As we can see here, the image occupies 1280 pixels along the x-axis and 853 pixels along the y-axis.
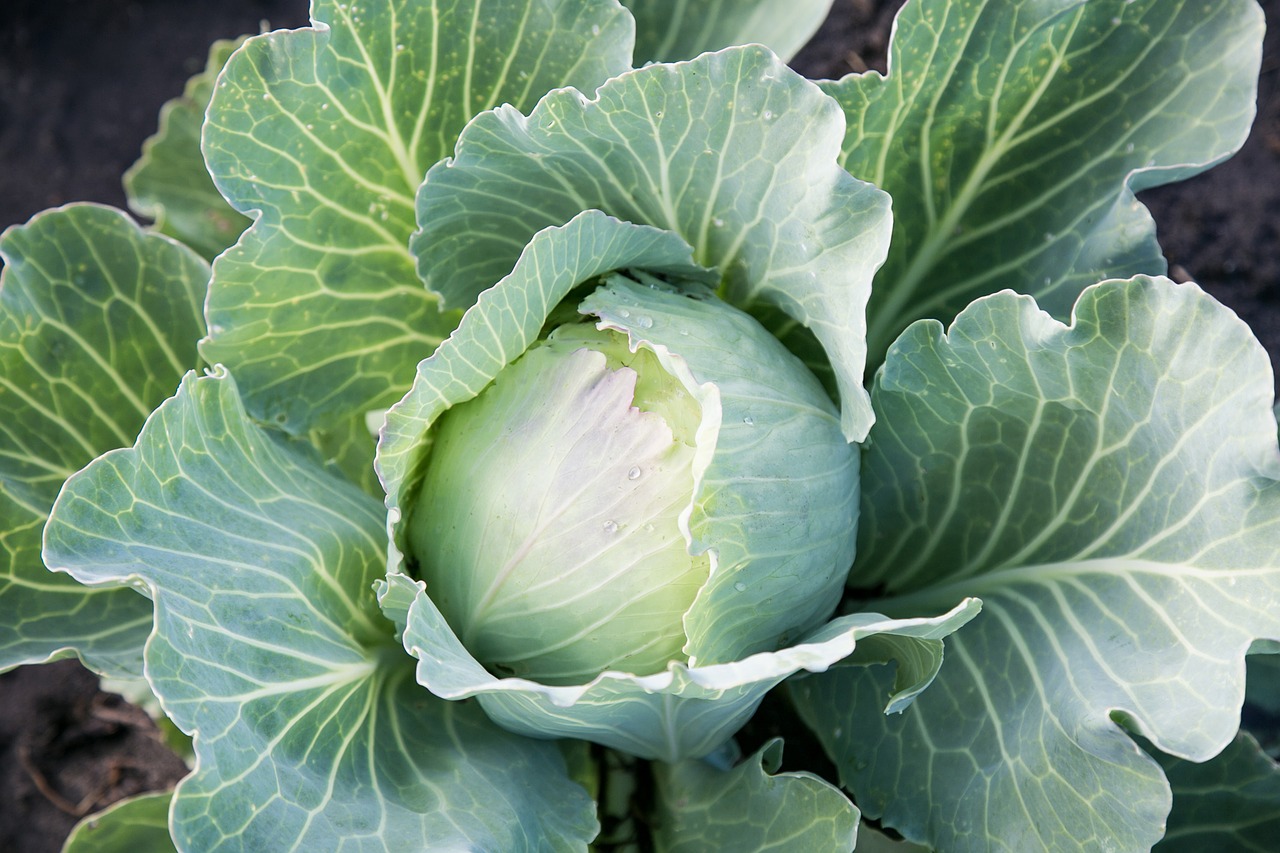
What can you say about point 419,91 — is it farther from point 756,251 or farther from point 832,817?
point 832,817

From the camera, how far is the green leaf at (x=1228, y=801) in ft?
4.46

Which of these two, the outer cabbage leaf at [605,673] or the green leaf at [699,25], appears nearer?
the outer cabbage leaf at [605,673]

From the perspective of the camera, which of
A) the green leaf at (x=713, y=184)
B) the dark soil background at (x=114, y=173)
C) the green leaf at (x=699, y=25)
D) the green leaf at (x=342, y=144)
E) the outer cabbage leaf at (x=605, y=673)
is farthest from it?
the dark soil background at (x=114, y=173)

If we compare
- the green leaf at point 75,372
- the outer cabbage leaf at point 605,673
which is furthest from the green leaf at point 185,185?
the outer cabbage leaf at point 605,673

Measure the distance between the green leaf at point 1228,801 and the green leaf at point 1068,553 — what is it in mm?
324

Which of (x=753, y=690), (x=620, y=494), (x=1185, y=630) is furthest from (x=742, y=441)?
(x=1185, y=630)

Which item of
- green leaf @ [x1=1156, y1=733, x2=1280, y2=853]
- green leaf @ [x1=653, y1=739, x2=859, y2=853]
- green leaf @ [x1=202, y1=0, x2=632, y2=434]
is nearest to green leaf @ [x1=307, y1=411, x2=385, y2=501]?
green leaf @ [x1=202, y1=0, x2=632, y2=434]

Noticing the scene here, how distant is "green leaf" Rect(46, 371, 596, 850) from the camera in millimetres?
1053

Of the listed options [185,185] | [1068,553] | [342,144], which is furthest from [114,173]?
[1068,553]

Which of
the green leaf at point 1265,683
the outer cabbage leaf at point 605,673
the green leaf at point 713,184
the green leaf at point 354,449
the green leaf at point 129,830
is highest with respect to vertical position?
the green leaf at point 713,184

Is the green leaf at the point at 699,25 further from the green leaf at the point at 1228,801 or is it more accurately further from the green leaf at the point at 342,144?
the green leaf at the point at 1228,801

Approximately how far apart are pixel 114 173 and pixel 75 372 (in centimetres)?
122

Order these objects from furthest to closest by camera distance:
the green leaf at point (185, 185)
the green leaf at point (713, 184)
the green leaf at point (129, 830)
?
the green leaf at point (185, 185) < the green leaf at point (129, 830) < the green leaf at point (713, 184)

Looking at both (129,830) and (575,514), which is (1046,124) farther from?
(129,830)
